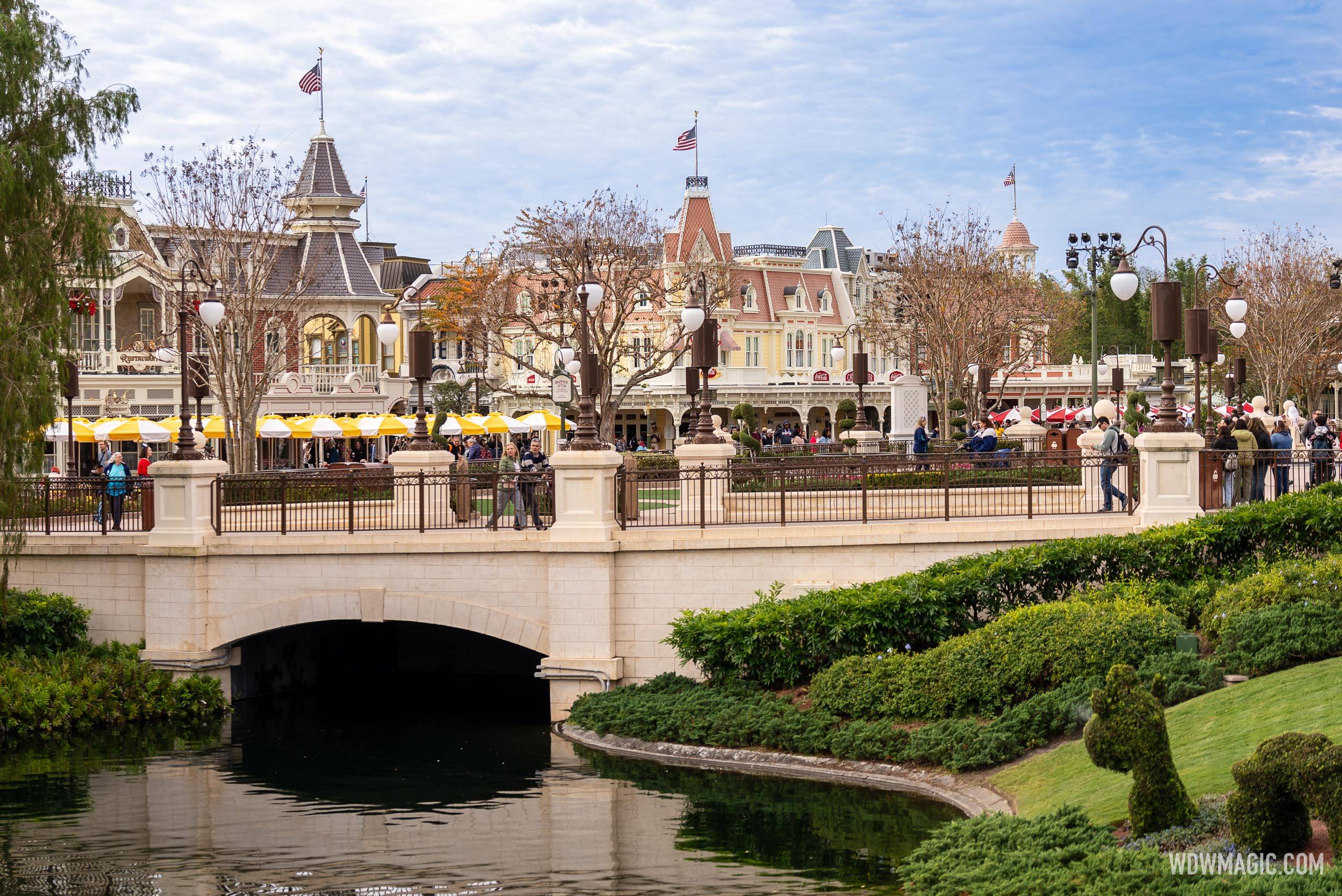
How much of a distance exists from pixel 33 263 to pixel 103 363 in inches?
1443

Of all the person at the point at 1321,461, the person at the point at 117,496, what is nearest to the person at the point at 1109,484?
the person at the point at 1321,461

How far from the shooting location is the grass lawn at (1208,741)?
12641 mm

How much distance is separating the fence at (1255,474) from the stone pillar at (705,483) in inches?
285

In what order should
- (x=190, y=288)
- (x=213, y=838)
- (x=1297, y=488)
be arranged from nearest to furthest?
(x=213, y=838) < (x=1297, y=488) < (x=190, y=288)

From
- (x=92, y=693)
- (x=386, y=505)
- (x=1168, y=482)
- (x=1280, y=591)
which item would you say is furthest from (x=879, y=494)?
(x=92, y=693)

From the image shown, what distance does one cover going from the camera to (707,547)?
70.2 ft

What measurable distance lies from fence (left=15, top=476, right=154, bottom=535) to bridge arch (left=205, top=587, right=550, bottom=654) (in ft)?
7.50

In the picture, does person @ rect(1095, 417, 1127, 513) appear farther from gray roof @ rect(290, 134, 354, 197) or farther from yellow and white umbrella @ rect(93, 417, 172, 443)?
gray roof @ rect(290, 134, 354, 197)

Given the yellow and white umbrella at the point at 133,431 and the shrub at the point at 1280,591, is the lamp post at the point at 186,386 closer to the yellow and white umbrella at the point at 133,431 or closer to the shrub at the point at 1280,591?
the shrub at the point at 1280,591

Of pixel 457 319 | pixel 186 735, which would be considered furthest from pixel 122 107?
pixel 457 319

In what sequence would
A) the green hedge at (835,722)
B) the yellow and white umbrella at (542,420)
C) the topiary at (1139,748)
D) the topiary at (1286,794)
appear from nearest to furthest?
the topiary at (1286,794) < the topiary at (1139,748) < the green hedge at (835,722) < the yellow and white umbrella at (542,420)

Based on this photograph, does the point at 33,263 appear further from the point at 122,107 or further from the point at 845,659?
the point at 845,659

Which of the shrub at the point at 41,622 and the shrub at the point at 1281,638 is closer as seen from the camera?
the shrub at the point at 1281,638

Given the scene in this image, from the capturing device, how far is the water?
48.0 ft
